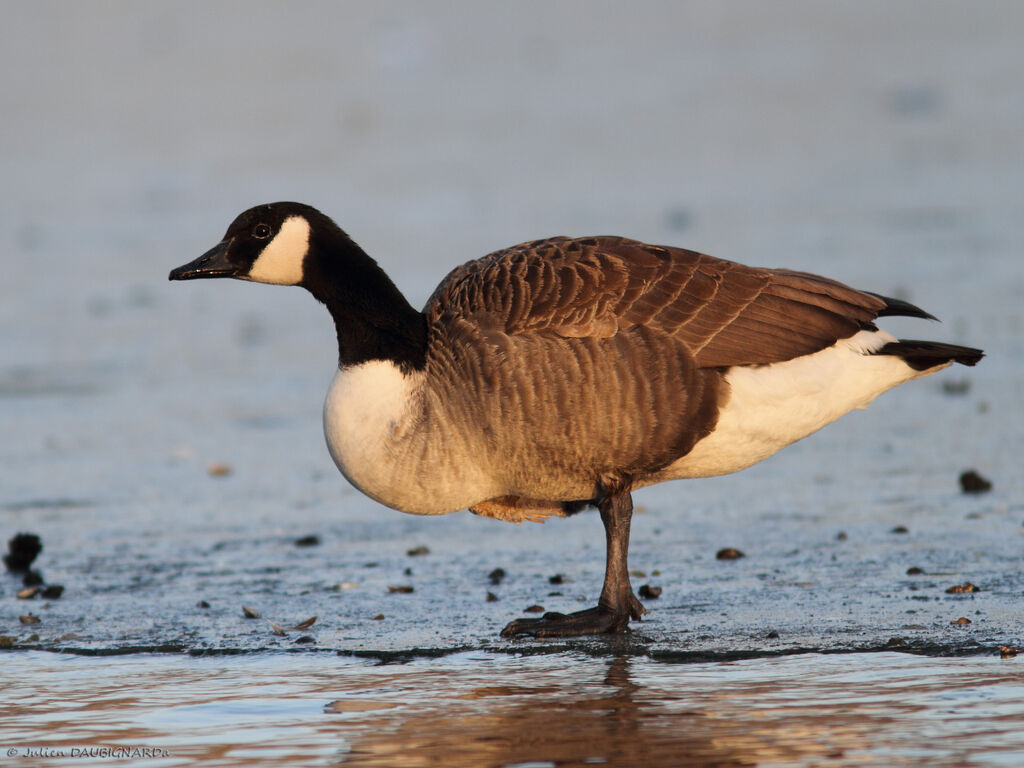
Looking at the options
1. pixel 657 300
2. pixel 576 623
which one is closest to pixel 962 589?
pixel 576 623

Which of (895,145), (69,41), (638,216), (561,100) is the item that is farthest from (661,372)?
(69,41)

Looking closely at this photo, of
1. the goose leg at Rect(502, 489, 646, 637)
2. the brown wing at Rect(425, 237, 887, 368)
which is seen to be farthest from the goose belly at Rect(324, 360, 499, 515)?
the goose leg at Rect(502, 489, 646, 637)

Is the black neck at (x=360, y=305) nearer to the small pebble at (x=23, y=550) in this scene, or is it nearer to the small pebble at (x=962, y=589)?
the small pebble at (x=23, y=550)

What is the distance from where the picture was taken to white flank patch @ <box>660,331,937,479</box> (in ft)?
18.1

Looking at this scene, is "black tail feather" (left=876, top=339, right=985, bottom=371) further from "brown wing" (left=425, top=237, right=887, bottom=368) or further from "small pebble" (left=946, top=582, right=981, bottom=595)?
"small pebble" (left=946, top=582, right=981, bottom=595)

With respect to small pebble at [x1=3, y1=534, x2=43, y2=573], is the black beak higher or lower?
higher

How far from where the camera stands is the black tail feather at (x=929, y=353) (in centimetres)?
562

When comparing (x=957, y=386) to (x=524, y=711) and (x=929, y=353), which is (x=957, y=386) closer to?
(x=929, y=353)

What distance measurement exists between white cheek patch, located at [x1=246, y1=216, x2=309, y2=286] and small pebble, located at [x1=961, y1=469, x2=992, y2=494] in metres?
3.12

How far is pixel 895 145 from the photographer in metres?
14.9

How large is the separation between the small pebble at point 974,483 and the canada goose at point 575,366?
1.10 meters

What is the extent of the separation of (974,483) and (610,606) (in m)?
2.25

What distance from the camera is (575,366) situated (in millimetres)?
5258

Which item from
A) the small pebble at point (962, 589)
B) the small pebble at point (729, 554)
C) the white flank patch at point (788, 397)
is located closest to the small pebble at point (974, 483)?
the white flank patch at point (788, 397)
